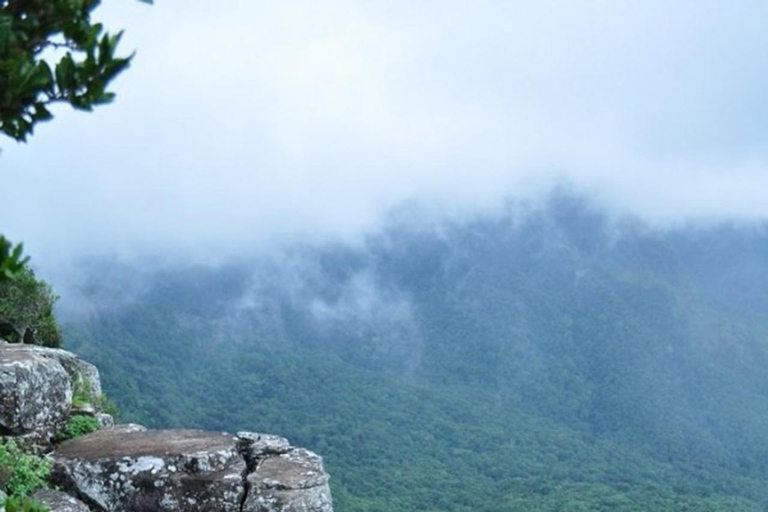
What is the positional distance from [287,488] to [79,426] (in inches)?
163

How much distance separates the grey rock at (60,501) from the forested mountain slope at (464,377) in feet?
137

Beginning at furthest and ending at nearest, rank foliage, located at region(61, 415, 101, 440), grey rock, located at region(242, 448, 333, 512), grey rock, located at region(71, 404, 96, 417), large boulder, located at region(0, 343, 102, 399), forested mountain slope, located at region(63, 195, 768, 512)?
forested mountain slope, located at region(63, 195, 768, 512), large boulder, located at region(0, 343, 102, 399), grey rock, located at region(71, 404, 96, 417), foliage, located at region(61, 415, 101, 440), grey rock, located at region(242, 448, 333, 512)

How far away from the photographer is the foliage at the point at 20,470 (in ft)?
39.3

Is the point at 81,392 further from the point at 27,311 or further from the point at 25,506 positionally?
the point at 25,506

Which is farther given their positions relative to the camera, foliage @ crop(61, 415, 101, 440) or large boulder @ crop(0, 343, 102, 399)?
large boulder @ crop(0, 343, 102, 399)

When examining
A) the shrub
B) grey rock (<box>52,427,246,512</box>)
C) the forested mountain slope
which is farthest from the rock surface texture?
the forested mountain slope

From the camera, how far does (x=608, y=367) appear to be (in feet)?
517

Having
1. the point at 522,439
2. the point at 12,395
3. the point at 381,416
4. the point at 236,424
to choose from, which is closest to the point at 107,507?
the point at 12,395

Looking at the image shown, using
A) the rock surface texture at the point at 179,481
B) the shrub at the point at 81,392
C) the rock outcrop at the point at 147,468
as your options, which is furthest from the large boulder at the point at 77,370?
the rock surface texture at the point at 179,481

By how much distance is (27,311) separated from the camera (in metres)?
25.6

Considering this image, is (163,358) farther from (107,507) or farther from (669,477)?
(107,507)

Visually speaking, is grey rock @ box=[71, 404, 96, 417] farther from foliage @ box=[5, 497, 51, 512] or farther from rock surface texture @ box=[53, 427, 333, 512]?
foliage @ box=[5, 497, 51, 512]

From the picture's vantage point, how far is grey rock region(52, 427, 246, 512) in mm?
12883

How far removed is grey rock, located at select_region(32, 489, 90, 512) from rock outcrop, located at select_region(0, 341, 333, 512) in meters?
0.01
